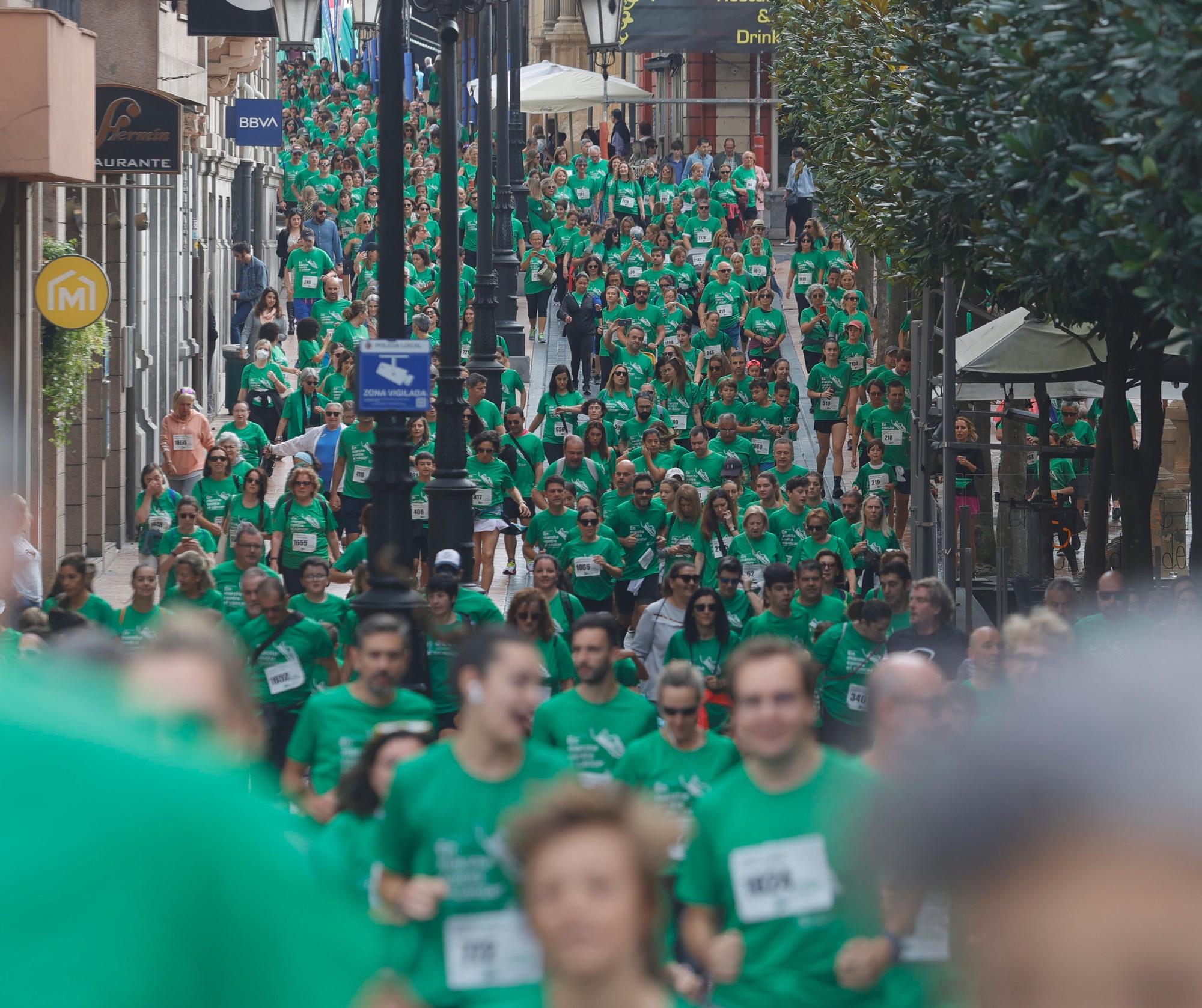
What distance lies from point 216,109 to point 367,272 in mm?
5146

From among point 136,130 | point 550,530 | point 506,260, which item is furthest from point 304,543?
point 506,260

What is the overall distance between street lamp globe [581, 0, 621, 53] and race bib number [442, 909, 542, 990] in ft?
50.0

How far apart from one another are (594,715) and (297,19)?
766cm

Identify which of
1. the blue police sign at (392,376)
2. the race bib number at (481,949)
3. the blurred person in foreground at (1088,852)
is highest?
the blue police sign at (392,376)

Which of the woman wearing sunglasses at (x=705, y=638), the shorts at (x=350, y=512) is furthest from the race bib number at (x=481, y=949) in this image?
the shorts at (x=350, y=512)

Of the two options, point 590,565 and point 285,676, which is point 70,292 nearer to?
point 590,565

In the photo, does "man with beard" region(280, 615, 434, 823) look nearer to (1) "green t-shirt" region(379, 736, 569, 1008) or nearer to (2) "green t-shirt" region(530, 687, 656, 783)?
(2) "green t-shirt" region(530, 687, 656, 783)

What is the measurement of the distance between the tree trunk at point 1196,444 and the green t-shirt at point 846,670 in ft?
9.09

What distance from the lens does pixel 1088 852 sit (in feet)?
4.68

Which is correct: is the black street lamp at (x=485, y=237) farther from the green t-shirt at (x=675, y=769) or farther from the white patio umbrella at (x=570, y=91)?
the white patio umbrella at (x=570, y=91)

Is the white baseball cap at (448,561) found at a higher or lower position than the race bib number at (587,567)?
higher

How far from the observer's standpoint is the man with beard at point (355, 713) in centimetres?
787

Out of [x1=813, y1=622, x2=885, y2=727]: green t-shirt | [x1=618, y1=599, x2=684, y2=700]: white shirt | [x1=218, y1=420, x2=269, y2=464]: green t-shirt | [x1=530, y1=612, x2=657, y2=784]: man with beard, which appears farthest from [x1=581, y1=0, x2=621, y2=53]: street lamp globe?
[x1=530, y1=612, x2=657, y2=784]: man with beard

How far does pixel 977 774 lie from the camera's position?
5.13 ft
